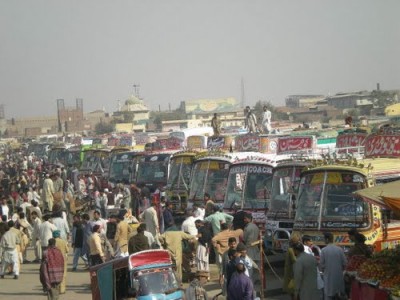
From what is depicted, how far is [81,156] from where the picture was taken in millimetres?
50344

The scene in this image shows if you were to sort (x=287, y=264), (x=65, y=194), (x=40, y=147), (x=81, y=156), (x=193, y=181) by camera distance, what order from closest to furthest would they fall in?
1. (x=287, y=264)
2. (x=193, y=181)
3. (x=65, y=194)
4. (x=81, y=156)
5. (x=40, y=147)

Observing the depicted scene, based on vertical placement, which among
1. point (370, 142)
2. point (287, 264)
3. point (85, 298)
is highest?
point (370, 142)

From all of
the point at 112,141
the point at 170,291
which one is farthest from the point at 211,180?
the point at 112,141

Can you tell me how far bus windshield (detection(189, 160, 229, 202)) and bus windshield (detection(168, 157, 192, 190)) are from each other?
2716 mm

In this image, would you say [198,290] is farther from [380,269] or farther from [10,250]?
[10,250]

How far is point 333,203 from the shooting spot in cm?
1622

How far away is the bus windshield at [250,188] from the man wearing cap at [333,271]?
21.9ft

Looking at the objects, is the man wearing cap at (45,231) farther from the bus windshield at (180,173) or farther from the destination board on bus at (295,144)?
the bus windshield at (180,173)

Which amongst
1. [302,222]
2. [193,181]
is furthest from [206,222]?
[193,181]

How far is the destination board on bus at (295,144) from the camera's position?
22.1m

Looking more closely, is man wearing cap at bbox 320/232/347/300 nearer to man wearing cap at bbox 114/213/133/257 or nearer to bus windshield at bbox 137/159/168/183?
man wearing cap at bbox 114/213/133/257

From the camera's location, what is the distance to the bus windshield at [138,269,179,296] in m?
13.4

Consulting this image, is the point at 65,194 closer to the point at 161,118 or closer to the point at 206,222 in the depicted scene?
the point at 206,222

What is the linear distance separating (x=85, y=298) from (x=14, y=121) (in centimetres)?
15713
